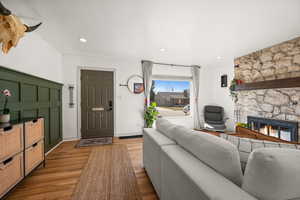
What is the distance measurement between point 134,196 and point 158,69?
3650 mm

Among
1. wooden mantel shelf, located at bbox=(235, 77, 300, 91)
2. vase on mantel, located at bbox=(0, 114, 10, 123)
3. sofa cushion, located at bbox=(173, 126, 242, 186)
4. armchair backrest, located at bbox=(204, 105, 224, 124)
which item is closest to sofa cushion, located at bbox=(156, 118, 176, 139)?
sofa cushion, located at bbox=(173, 126, 242, 186)

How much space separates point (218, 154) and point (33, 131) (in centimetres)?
240

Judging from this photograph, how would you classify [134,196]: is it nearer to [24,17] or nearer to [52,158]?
[52,158]

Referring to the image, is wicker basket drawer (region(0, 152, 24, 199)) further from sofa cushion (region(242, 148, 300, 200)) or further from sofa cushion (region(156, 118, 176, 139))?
sofa cushion (region(242, 148, 300, 200))

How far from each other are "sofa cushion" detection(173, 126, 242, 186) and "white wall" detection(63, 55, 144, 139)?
3021 mm

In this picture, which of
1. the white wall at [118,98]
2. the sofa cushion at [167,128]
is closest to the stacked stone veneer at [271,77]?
the sofa cushion at [167,128]

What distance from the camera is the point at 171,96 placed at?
4730 millimetres

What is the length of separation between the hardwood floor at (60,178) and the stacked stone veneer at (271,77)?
326cm

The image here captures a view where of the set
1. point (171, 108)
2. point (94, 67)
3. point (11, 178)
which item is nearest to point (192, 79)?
point (171, 108)

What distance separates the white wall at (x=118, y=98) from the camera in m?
3.44

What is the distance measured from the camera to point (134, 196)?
4.99 ft

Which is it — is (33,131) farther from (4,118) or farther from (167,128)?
(167,128)

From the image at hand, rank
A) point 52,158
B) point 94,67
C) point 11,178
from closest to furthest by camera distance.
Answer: point 11,178 < point 52,158 < point 94,67

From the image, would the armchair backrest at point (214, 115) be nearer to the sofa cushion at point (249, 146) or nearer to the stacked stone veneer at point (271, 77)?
the stacked stone veneer at point (271, 77)
